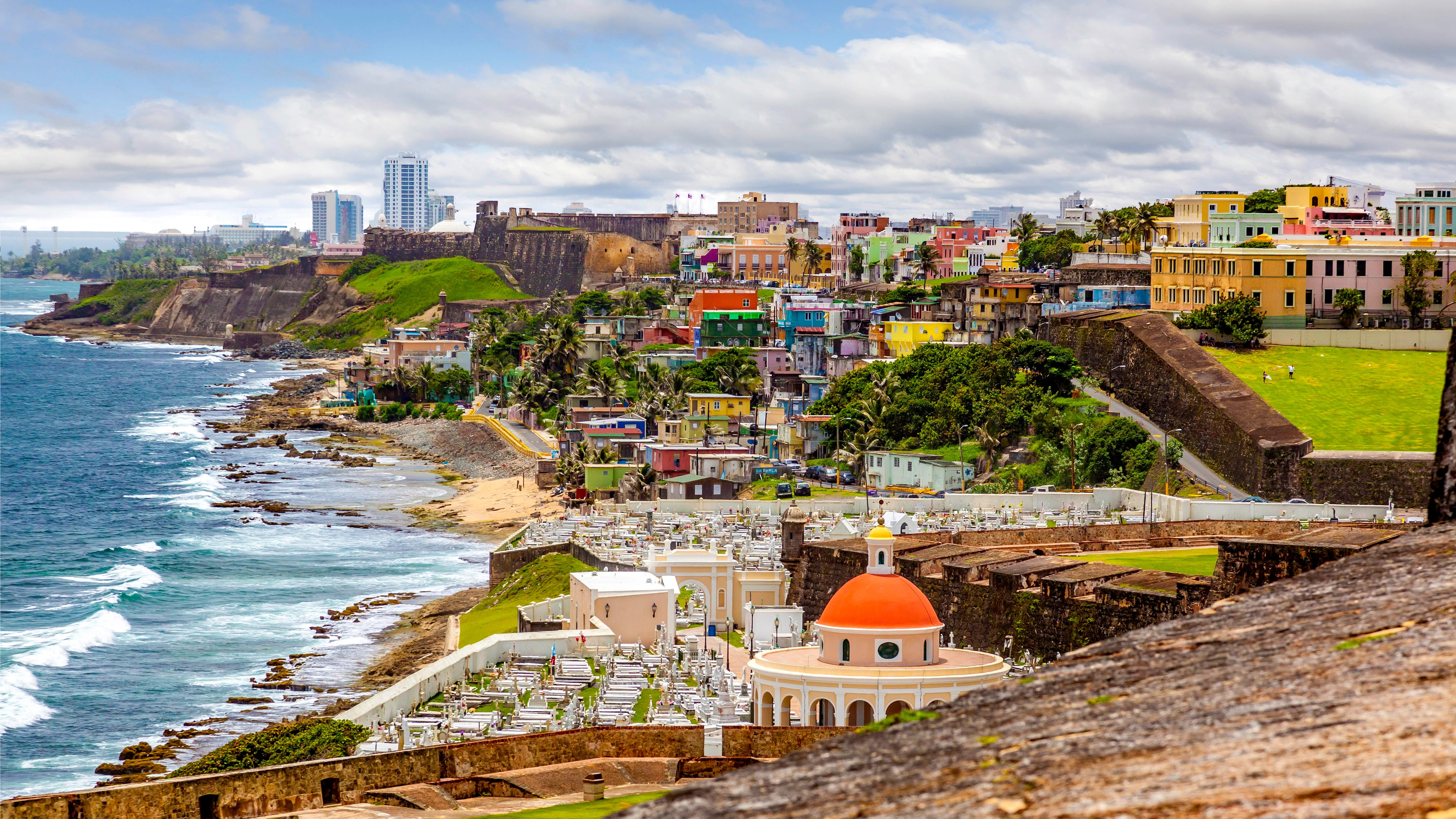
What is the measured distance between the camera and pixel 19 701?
42219 mm

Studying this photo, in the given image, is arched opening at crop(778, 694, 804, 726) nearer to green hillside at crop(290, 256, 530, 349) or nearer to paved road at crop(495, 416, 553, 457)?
paved road at crop(495, 416, 553, 457)

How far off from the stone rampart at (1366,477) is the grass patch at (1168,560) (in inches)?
370

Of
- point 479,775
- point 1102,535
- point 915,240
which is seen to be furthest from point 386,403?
point 479,775

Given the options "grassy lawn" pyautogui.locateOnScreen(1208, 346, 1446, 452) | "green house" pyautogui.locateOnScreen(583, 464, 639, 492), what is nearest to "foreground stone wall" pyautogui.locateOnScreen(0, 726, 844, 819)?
"grassy lawn" pyautogui.locateOnScreen(1208, 346, 1446, 452)

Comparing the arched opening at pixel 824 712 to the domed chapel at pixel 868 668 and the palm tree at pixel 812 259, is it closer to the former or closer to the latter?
the domed chapel at pixel 868 668

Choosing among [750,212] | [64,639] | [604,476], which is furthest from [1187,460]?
[750,212]

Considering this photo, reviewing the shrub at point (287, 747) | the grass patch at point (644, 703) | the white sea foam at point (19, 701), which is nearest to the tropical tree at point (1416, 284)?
the grass patch at point (644, 703)

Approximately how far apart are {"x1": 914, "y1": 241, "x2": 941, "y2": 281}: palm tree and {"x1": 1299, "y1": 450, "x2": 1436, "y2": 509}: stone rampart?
54.2 meters

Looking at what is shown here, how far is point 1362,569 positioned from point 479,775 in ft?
46.7

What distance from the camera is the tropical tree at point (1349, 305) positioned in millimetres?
64500

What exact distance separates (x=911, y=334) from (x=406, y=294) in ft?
348

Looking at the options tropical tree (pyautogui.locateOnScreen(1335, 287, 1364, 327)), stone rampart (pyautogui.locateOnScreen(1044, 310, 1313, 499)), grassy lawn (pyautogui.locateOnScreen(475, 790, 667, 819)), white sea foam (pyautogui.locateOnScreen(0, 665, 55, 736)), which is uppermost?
tropical tree (pyautogui.locateOnScreen(1335, 287, 1364, 327))

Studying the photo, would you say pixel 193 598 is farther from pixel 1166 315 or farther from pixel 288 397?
pixel 288 397

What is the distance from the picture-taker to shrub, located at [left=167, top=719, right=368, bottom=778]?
1096 inches
